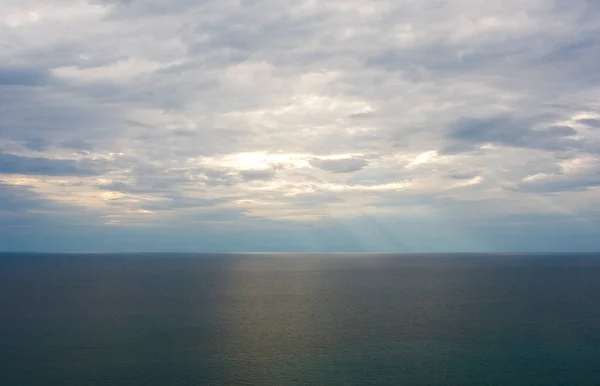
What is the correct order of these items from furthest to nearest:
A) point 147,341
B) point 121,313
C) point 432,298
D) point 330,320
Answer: point 432,298, point 121,313, point 330,320, point 147,341

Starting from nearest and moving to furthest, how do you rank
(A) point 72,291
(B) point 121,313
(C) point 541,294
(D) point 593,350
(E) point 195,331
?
(D) point 593,350, (E) point 195,331, (B) point 121,313, (C) point 541,294, (A) point 72,291

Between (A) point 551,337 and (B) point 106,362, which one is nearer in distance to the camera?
(B) point 106,362

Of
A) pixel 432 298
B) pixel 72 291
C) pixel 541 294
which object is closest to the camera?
pixel 432 298

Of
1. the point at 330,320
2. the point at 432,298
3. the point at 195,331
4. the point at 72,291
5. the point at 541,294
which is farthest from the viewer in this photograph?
the point at 72,291

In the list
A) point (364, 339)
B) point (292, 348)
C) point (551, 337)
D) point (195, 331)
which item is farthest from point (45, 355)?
point (551, 337)

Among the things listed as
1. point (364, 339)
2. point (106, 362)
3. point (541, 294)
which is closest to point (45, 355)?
point (106, 362)

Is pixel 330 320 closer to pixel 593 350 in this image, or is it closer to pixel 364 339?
pixel 364 339

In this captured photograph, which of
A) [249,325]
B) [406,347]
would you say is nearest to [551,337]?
[406,347]

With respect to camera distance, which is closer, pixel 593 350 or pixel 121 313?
pixel 593 350

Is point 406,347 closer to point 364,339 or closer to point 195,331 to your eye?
point 364,339
